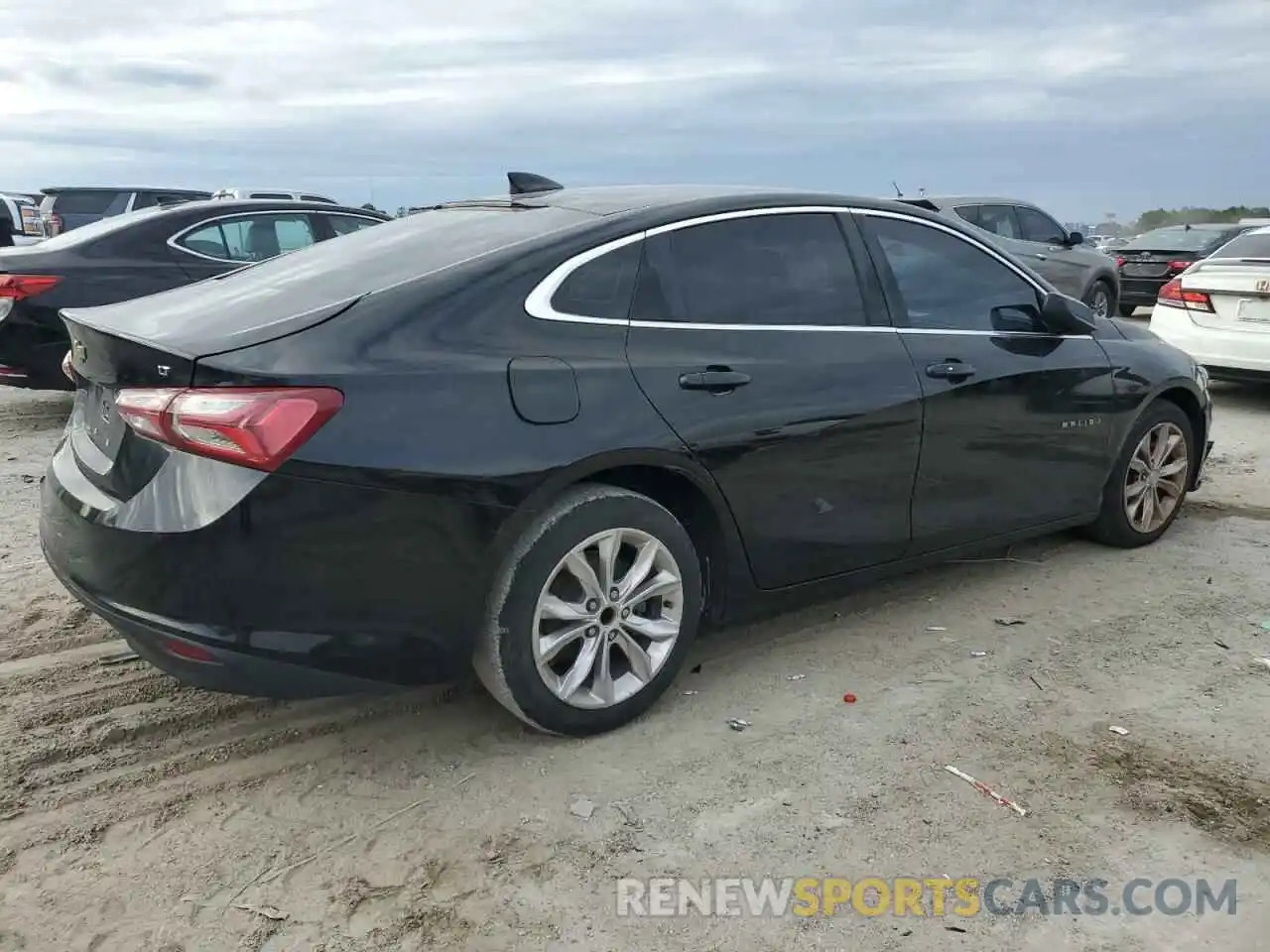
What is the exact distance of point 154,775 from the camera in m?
3.10

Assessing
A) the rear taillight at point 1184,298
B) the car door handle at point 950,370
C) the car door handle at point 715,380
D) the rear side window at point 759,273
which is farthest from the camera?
the rear taillight at point 1184,298

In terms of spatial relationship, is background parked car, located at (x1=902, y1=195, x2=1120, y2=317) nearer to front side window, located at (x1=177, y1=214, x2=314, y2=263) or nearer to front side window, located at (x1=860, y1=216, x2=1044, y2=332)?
front side window, located at (x1=177, y1=214, x2=314, y2=263)

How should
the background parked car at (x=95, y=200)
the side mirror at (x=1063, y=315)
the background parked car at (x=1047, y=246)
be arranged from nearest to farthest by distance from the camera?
the side mirror at (x=1063, y=315)
the background parked car at (x=1047, y=246)
the background parked car at (x=95, y=200)

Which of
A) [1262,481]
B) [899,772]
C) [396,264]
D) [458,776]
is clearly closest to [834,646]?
[899,772]

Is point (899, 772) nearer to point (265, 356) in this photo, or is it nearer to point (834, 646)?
point (834, 646)

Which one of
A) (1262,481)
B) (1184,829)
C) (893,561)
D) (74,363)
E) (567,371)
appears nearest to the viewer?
(1184,829)

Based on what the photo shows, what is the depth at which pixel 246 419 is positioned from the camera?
104 inches

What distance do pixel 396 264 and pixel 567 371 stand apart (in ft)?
2.07

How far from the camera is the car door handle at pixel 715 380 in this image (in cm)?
333

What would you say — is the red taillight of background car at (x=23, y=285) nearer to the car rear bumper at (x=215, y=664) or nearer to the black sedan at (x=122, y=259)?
the black sedan at (x=122, y=259)

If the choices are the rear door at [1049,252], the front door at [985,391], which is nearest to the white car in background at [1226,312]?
the rear door at [1049,252]

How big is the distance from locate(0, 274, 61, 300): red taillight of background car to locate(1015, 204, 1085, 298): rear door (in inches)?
416

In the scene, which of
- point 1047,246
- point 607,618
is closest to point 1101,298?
point 1047,246

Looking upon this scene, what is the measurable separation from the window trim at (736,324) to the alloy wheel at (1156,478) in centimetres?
77
